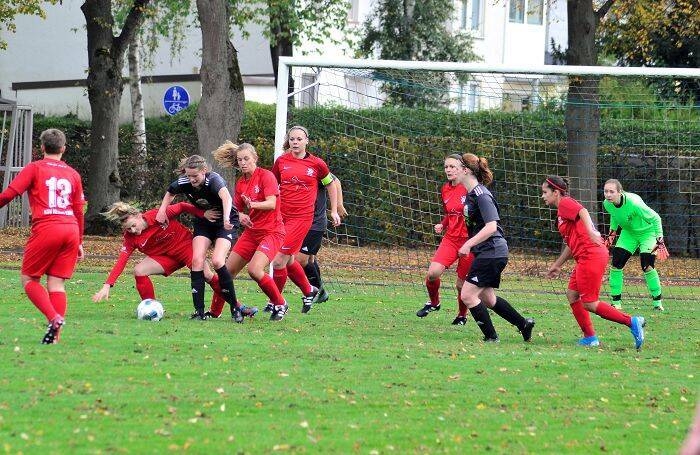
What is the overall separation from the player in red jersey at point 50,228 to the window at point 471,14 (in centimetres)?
3610

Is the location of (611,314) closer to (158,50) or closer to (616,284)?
(616,284)

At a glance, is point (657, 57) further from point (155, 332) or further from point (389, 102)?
point (155, 332)

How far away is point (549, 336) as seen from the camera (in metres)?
12.1

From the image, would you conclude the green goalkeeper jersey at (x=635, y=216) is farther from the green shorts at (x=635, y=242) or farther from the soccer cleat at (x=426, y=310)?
the soccer cleat at (x=426, y=310)

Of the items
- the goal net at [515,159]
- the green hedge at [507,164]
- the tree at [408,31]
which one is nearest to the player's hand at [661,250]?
the goal net at [515,159]

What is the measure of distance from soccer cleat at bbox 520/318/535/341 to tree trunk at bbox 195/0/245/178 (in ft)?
31.1

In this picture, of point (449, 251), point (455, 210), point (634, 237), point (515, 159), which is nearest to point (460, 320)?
point (449, 251)

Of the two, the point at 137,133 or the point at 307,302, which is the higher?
the point at 137,133

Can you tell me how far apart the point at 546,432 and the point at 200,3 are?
14164 millimetres

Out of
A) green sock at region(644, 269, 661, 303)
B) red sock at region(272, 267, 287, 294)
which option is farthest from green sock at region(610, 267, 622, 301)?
red sock at region(272, 267, 287, 294)

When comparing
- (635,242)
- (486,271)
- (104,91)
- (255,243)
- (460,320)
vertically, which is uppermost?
(104,91)

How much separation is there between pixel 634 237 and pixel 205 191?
22.6 ft

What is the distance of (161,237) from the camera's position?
38.8 feet

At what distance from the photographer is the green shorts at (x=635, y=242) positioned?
15.8 meters
